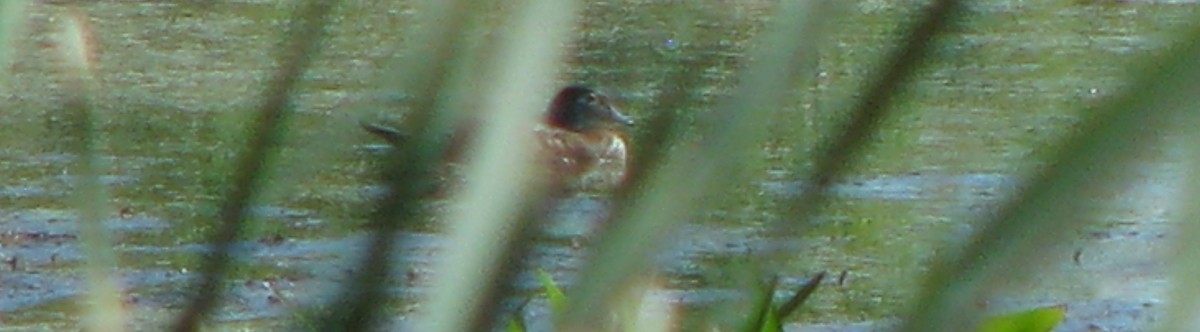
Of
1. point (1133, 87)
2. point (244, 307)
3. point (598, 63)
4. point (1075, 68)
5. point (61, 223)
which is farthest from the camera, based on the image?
point (1075, 68)

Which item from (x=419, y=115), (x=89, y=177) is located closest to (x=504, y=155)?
(x=419, y=115)

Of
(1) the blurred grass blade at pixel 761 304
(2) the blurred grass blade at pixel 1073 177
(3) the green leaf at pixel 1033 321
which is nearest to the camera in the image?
(2) the blurred grass blade at pixel 1073 177

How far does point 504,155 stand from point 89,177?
16 cm

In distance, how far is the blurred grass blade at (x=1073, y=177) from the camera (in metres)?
0.40

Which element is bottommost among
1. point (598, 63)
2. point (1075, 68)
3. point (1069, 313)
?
point (1075, 68)

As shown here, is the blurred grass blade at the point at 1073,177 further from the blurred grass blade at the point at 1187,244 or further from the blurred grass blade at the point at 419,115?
the blurred grass blade at the point at 419,115

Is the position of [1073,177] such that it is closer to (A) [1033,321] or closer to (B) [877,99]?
(B) [877,99]

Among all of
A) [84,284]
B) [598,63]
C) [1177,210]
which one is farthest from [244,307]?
[1177,210]

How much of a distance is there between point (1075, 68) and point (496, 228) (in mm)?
4171

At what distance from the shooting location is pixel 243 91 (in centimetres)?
75

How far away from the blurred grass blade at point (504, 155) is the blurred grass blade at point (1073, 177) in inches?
3.6

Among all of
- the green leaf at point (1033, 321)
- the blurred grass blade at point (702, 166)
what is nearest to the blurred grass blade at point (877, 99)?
the blurred grass blade at point (702, 166)

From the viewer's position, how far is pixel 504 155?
17.1 inches

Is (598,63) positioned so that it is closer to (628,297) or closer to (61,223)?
(628,297)
